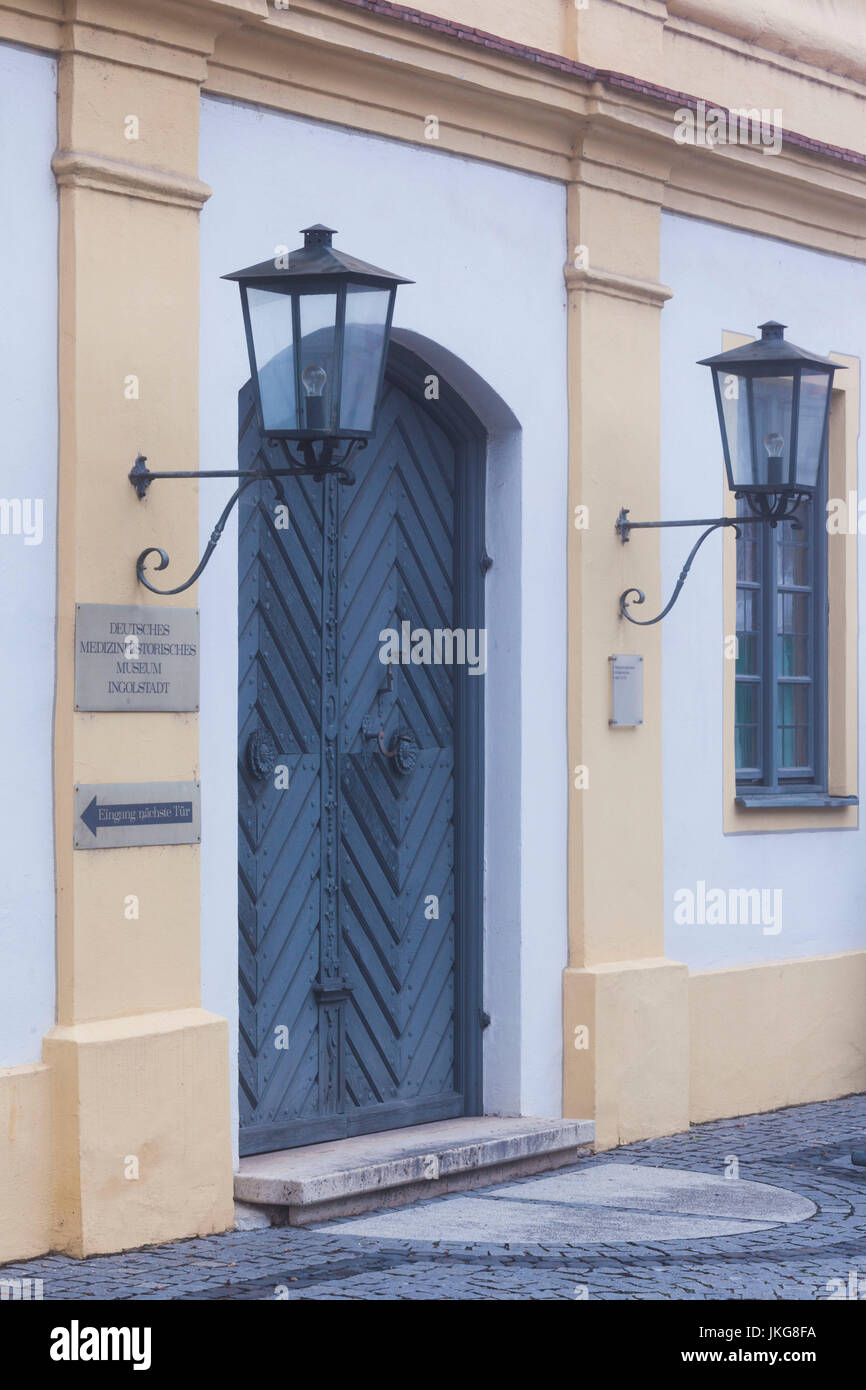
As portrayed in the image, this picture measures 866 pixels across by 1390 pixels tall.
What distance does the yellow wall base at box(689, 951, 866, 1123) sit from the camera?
30.3ft

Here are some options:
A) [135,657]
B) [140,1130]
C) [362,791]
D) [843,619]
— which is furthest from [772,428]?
[140,1130]

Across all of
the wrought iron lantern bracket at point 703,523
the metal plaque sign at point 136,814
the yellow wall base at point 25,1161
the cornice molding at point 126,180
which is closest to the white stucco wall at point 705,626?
the wrought iron lantern bracket at point 703,523

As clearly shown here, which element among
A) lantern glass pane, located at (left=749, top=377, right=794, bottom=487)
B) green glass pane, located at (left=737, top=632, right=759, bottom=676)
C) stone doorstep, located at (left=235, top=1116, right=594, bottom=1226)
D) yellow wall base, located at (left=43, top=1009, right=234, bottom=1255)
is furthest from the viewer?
green glass pane, located at (left=737, top=632, right=759, bottom=676)

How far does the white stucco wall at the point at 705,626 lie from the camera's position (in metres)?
9.21

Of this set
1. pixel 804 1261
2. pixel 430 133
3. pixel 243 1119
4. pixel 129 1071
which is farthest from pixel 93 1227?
pixel 430 133

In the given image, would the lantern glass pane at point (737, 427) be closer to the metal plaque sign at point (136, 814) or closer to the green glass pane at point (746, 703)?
the green glass pane at point (746, 703)

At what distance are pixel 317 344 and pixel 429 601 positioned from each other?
2166 mm

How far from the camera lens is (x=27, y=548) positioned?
255 inches

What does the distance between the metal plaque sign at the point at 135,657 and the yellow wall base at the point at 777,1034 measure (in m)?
3.29

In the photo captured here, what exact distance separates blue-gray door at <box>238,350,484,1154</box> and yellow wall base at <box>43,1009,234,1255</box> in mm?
654

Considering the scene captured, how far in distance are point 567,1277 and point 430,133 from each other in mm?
4332

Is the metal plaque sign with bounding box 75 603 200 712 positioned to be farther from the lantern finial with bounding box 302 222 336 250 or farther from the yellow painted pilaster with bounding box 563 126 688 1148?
the yellow painted pilaster with bounding box 563 126 688 1148

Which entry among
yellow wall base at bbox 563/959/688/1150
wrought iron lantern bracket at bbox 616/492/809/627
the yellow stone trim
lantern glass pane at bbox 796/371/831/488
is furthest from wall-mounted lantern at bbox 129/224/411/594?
the yellow stone trim

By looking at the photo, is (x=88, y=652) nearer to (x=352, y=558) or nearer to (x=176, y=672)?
(x=176, y=672)
